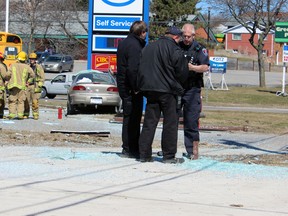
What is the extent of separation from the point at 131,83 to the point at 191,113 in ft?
3.50

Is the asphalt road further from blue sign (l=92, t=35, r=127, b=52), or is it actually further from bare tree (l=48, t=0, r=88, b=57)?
blue sign (l=92, t=35, r=127, b=52)

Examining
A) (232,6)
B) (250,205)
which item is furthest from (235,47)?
(250,205)

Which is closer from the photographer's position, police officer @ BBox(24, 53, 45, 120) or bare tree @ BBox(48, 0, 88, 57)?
police officer @ BBox(24, 53, 45, 120)

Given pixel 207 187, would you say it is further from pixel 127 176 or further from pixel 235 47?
pixel 235 47

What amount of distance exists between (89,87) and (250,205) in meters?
15.1

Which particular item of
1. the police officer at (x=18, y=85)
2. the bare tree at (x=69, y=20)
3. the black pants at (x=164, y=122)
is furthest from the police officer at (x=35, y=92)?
the bare tree at (x=69, y=20)

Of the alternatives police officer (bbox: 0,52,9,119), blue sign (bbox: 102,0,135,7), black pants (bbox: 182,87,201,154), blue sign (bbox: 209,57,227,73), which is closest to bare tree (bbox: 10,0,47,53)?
blue sign (bbox: 209,57,227,73)

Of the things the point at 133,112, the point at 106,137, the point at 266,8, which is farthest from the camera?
the point at 266,8

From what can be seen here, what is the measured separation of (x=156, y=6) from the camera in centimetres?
6906

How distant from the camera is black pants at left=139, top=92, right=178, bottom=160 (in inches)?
372

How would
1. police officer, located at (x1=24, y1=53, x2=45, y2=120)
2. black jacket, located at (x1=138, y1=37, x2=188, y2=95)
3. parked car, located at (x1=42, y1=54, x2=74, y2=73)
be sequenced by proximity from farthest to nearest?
1. parked car, located at (x1=42, y1=54, x2=74, y2=73)
2. police officer, located at (x1=24, y1=53, x2=45, y2=120)
3. black jacket, located at (x1=138, y1=37, x2=188, y2=95)

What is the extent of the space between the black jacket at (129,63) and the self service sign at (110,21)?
37.5 feet

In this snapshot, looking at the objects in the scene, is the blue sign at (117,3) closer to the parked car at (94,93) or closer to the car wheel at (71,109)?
the parked car at (94,93)

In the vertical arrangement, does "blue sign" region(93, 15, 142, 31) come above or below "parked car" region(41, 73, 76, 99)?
above
